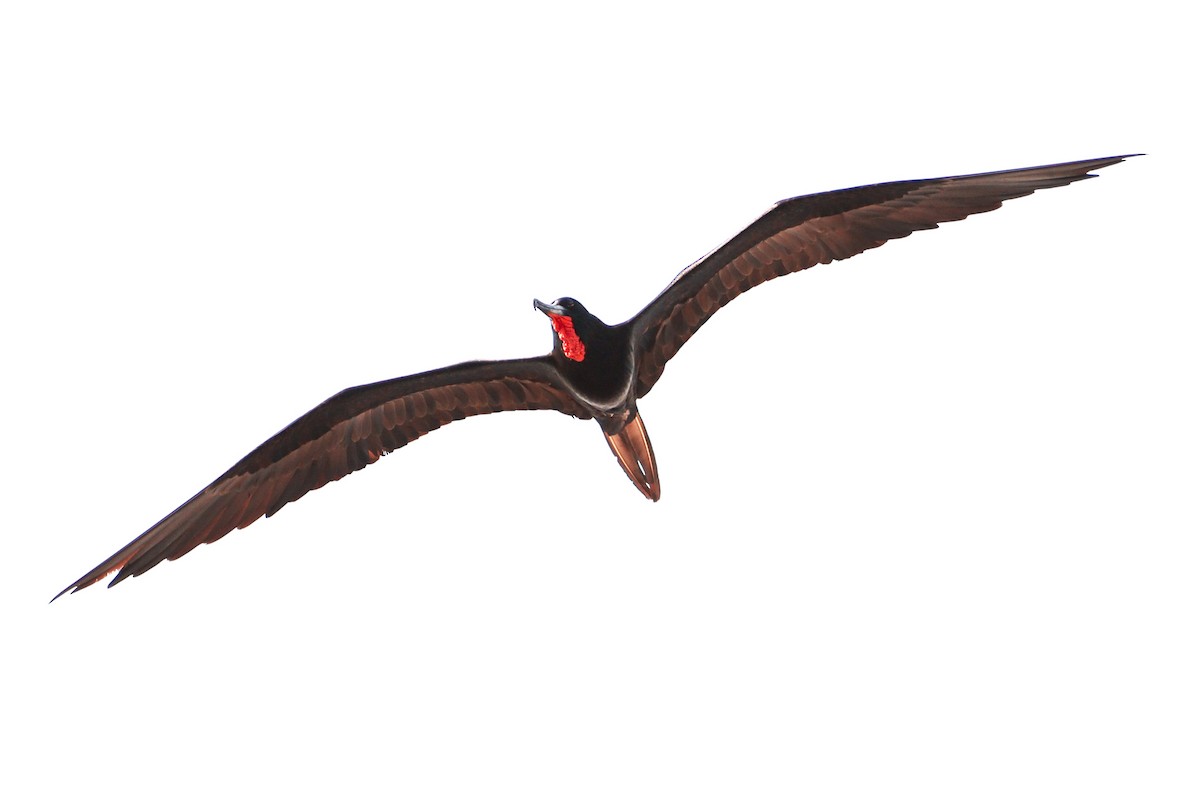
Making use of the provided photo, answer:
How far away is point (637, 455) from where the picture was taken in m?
7.17

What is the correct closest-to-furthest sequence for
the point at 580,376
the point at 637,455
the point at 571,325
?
the point at 571,325, the point at 580,376, the point at 637,455

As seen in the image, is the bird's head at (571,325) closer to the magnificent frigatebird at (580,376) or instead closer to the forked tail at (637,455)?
the magnificent frigatebird at (580,376)

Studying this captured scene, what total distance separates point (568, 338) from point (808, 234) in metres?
1.40

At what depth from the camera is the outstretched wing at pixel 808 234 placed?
6.41 m

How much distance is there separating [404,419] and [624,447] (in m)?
1.24

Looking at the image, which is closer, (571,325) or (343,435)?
(571,325)

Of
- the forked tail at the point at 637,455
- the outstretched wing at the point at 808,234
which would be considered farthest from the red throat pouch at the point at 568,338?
the forked tail at the point at 637,455

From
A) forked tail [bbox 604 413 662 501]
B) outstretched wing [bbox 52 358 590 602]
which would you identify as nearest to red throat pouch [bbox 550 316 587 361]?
outstretched wing [bbox 52 358 590 602]

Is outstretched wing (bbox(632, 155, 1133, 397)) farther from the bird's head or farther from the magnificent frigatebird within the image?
the bird's head

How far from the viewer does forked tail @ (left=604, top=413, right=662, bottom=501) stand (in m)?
7.06

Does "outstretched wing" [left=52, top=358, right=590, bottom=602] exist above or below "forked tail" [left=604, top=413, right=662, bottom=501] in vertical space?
above

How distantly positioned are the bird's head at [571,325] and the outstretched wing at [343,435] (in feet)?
0.69

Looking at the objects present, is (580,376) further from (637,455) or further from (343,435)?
(343,435)

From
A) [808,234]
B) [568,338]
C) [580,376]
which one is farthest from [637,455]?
[808,234]
